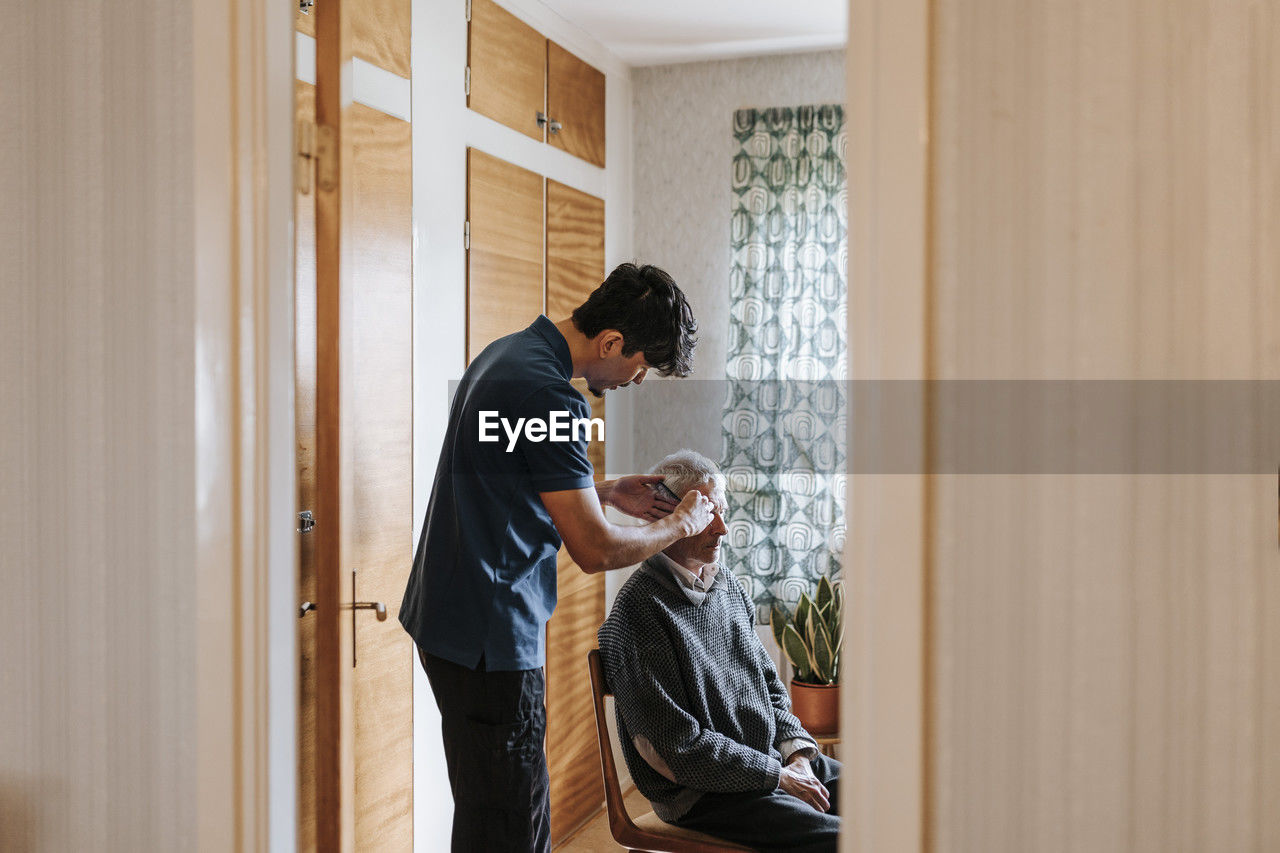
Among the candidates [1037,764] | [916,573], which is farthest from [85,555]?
[1037,764]

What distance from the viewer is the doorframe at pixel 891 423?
82 centimetres

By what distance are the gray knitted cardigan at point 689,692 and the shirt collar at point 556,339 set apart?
1.67ft

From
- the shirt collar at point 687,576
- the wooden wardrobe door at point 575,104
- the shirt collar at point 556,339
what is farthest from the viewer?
the wooden wardrobe door at point 575,104

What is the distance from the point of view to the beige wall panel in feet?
2.47

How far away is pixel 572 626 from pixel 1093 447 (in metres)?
2.29

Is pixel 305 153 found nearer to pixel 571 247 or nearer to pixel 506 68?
pixel 506 68

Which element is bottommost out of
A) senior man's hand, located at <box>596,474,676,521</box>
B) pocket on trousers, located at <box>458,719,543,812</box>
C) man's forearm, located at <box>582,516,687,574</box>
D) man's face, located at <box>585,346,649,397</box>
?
pocket on trousers, located at <box>458,719,543,812</box>

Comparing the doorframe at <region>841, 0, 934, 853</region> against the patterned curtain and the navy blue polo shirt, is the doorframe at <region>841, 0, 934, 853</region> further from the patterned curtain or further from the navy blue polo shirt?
the patterned curtain

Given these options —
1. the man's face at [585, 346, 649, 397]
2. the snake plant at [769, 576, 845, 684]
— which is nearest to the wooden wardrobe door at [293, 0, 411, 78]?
the man's face at [585, 346, 649, 397]

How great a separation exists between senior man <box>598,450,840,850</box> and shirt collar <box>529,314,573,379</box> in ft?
1.59

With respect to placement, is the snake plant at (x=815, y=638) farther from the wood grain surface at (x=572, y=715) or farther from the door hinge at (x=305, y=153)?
the door hinge at (x=305, y=153)

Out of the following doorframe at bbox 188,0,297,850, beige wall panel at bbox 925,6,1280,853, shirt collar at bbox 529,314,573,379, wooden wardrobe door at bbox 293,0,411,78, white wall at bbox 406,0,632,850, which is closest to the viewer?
beige wall panel at bbox 925,6,1280,853

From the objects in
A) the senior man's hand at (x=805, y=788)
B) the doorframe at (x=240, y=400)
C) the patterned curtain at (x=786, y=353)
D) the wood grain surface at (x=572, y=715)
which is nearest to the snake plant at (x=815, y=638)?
the patterned curtain at (x=786, y=353)

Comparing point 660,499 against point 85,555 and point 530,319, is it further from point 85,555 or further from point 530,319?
point 85,555
